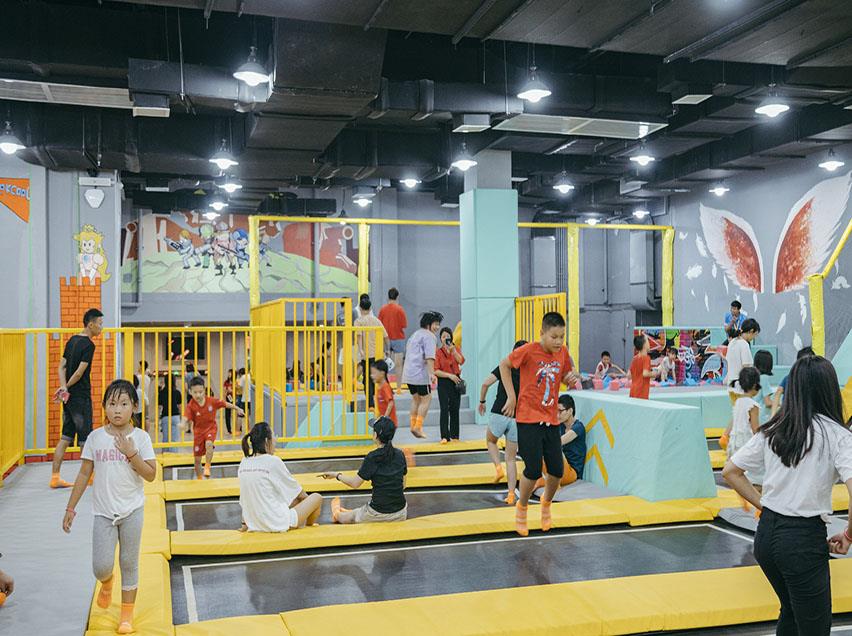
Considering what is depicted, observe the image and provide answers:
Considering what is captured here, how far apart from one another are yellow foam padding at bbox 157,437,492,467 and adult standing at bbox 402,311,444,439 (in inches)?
22.6

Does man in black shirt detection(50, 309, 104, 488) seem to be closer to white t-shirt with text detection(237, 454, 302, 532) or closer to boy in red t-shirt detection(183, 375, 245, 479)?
boy in red t-shirt detection(183, 375, 245, 479)

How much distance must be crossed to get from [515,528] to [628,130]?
6.62 metres

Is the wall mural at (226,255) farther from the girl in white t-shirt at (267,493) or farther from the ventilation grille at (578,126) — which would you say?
the girl in white t-shirt at (267,493)

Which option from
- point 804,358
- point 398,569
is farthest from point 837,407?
point 398,569

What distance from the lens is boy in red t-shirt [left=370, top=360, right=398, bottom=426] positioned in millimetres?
9844

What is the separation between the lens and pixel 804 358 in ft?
12.1

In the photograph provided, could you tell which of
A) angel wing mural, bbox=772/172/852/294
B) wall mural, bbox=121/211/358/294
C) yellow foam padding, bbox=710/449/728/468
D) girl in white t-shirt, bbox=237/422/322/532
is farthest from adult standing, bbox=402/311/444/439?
wall mural, bbox=121/211/358/294

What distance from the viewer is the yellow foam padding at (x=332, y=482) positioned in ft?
28.3

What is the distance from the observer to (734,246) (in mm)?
17625

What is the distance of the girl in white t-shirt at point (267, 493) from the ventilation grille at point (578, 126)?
5.68 meters

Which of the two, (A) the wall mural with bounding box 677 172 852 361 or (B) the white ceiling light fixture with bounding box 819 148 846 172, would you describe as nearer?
(B) the white ceiling light fixture with bounding box 819 148 846 172

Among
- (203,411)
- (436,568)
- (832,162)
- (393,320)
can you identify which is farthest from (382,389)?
(832,162)

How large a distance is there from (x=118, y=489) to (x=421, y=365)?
7.10 metres

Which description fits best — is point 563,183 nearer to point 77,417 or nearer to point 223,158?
point 223,158
